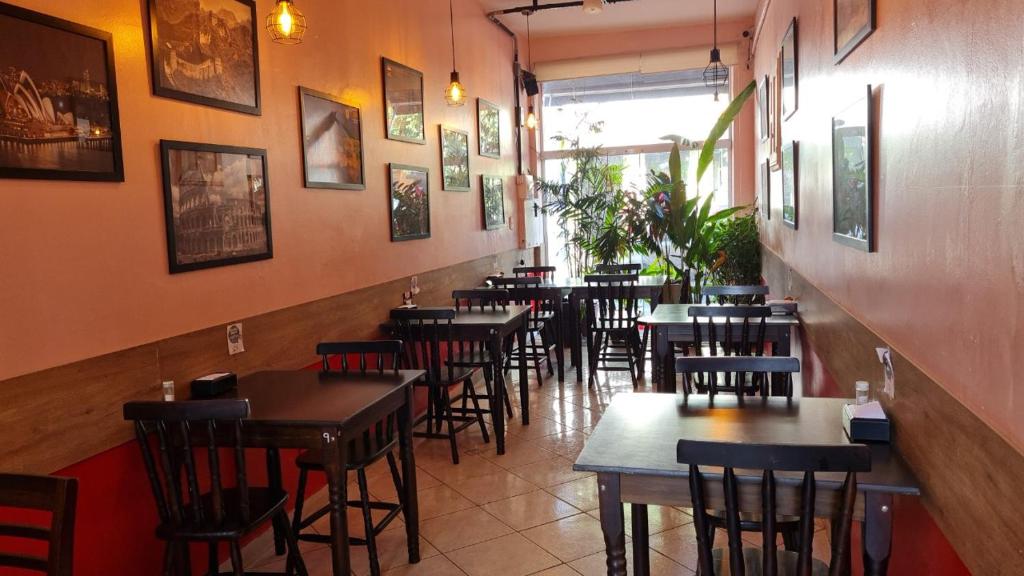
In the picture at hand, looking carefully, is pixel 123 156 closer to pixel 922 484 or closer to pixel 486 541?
pixel 486 541

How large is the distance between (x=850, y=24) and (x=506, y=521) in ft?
8.77

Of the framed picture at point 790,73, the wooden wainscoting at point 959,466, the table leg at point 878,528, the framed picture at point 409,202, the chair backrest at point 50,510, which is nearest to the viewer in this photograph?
the wooden wainscoting at point 959,466

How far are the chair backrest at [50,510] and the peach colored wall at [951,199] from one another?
1.96 m

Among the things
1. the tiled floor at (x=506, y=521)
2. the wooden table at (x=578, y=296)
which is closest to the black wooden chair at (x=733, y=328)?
the tiled floor at (x=506, y=521)

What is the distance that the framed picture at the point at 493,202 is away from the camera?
6.89m

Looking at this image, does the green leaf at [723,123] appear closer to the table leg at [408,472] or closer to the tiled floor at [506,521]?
the tiled floor at [506,521]

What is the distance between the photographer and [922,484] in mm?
1810

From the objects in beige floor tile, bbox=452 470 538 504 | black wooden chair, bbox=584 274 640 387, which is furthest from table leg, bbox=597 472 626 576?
black wooden chair, bbox=584 274 640 387

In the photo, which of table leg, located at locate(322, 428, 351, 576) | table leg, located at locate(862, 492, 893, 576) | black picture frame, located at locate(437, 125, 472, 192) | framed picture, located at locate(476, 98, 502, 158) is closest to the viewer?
table leg, located at locate(862, 492, 893, 576)

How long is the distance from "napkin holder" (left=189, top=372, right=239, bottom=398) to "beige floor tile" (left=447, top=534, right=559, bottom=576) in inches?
49.4

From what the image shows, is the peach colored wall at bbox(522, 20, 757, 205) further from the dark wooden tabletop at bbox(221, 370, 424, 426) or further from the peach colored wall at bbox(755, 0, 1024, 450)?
the dark wooden tabletop at bbox(221, 370, 424, 426)

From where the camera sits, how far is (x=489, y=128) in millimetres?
7090

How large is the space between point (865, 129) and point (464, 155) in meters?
4.39

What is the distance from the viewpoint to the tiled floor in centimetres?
315
